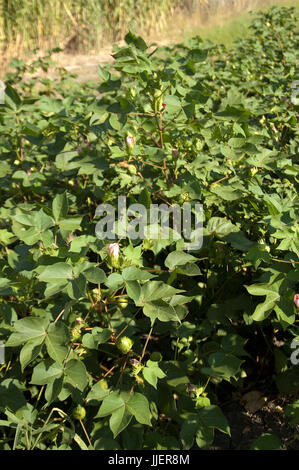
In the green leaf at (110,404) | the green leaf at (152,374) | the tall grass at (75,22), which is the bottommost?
the green leaf at (110,404)

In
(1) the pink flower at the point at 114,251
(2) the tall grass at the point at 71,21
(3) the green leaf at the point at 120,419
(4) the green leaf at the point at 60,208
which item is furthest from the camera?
(2) the tall grass at the point at 71,21

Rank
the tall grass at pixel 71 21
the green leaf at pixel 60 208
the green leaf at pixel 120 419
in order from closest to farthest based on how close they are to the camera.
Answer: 1. the green leaf at pixel 120 419
2. the green leaf at pixel 60 208
3. the tall grass at pixel 71 21

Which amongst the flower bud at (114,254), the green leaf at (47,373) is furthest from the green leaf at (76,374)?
the flower bud at (114,254)

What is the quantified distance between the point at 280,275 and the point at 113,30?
7.73 metres

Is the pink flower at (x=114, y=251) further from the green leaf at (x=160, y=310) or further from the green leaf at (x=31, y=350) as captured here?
the green leaf at (x=31, y=350)

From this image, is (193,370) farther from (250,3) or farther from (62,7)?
(250,3)

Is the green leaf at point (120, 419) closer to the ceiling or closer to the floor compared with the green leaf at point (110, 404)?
closer to the floor

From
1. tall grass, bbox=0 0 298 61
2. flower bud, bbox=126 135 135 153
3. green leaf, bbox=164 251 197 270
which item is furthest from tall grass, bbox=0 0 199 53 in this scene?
green leaf, bbox=164 251 197 270

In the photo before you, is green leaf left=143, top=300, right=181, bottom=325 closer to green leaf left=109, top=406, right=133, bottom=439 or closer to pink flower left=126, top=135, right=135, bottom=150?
green leaf left=109, top=406, right=133, bottom=439

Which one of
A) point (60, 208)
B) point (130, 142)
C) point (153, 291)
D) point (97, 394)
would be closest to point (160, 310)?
point (153, 291)

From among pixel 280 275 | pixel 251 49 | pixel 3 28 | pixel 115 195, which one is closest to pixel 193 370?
pixel 280 275

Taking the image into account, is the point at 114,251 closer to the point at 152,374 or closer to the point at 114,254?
the point at 114,254

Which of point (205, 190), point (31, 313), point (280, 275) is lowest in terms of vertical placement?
point (31, 313)

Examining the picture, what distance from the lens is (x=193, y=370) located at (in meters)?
1.25
